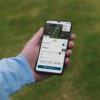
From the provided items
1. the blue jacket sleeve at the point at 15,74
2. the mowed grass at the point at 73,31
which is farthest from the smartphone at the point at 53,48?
the mowed grass at the point at 73,31

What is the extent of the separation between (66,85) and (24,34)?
1.33m

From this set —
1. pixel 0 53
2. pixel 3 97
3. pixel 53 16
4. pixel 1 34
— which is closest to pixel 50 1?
pixel 53 16

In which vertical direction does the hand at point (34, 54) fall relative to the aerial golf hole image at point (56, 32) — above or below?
below

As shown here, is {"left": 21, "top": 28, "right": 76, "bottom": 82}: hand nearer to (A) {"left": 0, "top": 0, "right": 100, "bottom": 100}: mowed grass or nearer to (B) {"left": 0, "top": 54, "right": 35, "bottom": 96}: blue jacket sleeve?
(B) {"left": 0, "top": 54, "right": 35, "bottom": 96}: blue jacket sleeve

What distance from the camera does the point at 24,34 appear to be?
2.82 m

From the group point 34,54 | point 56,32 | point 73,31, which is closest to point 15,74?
point 34,54

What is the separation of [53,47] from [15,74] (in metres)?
0.46

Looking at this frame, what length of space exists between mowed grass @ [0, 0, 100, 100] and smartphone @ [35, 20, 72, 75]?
2.14ft

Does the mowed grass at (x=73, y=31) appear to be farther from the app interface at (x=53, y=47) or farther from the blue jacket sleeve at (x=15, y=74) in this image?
the blue jacket sleeve at (x=15, y=74)

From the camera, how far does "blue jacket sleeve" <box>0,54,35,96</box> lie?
102 cm

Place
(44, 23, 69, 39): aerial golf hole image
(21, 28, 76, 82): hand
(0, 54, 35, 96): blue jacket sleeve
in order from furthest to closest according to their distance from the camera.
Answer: (44, 23, 69, 39): aerial golf hole image → (21, 28, 76, 82): hand → (0, 54, 35, 96): blue jacket sleeve

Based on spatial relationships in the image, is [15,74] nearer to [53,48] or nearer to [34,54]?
[34,54]

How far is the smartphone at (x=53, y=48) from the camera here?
1317mm

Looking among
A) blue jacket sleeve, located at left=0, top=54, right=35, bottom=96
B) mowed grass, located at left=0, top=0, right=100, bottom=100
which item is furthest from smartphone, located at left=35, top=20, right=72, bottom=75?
mowed grass, located at left=0, top=0, right=100, bottom=100
